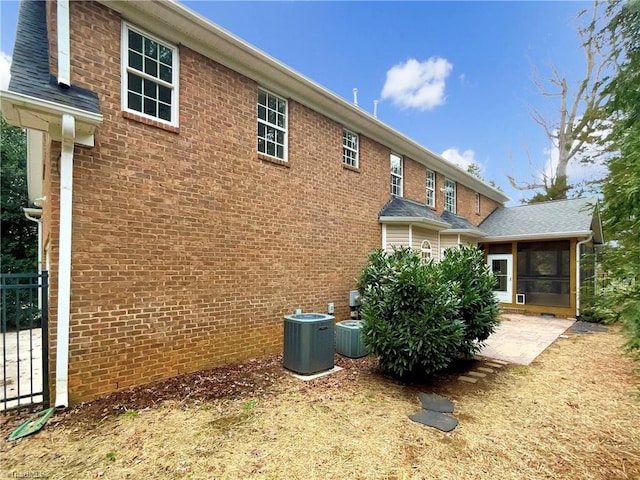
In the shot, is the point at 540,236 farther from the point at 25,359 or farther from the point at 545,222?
the point at 25,359

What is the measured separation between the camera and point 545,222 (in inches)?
516

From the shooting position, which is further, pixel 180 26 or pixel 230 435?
pixel 180 26

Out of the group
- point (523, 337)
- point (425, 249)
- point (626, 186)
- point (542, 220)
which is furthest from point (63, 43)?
point (542, 220)

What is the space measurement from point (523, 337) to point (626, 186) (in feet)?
23.2

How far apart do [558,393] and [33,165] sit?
12.5 m

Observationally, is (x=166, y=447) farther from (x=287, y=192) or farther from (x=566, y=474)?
(x=287, y=192)

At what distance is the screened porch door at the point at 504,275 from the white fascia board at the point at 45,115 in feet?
45.5

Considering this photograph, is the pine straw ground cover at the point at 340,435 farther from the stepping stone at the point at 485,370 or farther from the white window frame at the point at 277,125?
the white window frame at the point at 277,125

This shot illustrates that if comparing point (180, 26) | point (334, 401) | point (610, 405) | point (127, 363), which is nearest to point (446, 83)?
point (180, 26)

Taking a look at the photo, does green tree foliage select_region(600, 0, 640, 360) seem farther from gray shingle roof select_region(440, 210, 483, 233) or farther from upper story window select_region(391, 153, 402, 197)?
gray shingle roof select_region(440, 210, 483, 233)

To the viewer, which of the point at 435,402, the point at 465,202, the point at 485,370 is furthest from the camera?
the point at 465,202

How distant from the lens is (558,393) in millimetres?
4832

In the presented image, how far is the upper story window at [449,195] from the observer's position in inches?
536

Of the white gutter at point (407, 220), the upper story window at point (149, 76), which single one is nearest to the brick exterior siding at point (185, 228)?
the upper story window at point (149, 76)
